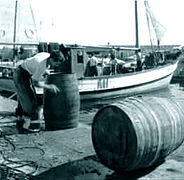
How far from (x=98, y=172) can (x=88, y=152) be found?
92 cm

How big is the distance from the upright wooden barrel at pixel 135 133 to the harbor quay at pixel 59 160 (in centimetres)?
24

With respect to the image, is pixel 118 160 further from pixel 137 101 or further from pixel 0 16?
pixel 0 16

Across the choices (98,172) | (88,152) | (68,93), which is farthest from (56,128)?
(98,172)

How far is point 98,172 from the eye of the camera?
414 centimetres

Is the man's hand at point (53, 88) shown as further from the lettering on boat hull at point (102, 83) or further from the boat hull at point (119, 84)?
the lettering on boat hull at point (102, 83)

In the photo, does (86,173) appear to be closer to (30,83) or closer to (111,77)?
(30,83)

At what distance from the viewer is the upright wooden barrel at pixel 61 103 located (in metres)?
6.32

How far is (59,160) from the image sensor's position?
462cm

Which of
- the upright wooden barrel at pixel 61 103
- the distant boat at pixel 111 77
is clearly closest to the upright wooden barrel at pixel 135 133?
the upright wooden barrel at pixel 61 103

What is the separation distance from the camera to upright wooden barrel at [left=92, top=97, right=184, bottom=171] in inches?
146

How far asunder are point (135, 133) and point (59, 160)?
1.57 m

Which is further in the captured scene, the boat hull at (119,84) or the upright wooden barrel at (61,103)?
the boat hull at (119,84)

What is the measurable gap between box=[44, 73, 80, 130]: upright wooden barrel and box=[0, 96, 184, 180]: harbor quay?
0.74 feet

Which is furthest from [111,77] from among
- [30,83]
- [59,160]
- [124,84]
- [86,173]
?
[86,173]
